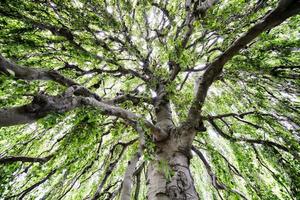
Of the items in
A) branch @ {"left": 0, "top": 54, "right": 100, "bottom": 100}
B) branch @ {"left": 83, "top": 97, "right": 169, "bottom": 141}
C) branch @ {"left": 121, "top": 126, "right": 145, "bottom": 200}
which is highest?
branch @ {"left": 0, "top": 54, "right": 100, "bottom": 100}

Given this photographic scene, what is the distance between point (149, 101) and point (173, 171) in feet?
5.52

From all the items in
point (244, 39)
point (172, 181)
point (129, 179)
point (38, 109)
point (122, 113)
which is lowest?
point (129, 179)

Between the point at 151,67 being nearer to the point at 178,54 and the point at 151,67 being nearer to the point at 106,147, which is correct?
the point at 178,54

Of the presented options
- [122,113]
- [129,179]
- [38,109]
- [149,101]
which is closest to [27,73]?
[38,109]

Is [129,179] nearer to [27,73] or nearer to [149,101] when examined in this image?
[27,73]

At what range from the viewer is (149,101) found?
11.8 ft

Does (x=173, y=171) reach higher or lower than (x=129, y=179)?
higher

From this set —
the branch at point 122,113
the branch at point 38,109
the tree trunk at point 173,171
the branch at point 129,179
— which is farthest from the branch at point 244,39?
the branch at point 38,109

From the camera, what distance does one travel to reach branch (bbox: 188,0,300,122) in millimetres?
1250

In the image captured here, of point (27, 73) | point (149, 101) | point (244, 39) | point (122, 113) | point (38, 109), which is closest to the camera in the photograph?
point (38, 109)

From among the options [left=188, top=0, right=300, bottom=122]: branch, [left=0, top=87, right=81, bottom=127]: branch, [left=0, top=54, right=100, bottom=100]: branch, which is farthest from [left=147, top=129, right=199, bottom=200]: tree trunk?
[left=0, top=54, right=100, bottom=100]: branch

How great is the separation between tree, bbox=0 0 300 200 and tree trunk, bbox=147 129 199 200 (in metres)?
0.01

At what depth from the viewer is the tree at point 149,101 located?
1.95m

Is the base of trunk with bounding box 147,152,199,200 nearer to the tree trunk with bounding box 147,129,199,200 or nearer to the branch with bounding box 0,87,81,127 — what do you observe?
the tree trunk with bounding box 147,129,199,200
